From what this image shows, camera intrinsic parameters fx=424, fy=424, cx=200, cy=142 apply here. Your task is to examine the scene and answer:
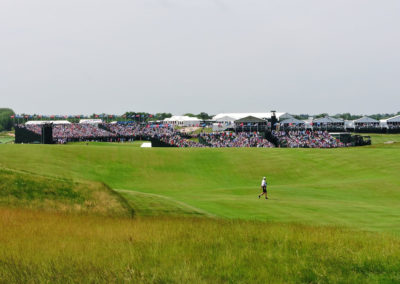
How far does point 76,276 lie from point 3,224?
5572mm

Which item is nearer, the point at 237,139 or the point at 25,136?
the point at 237,139

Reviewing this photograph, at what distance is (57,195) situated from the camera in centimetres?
2073

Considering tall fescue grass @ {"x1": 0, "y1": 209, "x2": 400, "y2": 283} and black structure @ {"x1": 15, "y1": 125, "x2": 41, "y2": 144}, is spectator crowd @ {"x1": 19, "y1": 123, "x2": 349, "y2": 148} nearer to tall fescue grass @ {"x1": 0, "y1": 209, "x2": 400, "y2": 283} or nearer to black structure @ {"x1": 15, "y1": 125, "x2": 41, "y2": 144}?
A: black structure @ {"x1": 15, "y1": 125, "x2": 41, "y2": 144}

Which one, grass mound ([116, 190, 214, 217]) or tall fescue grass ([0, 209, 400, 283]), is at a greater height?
tall fescue grass ([0, 209, 400, 283])

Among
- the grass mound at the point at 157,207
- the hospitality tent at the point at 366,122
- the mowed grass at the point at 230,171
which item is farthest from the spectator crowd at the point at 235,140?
the hospitality tent at the point at 366,122

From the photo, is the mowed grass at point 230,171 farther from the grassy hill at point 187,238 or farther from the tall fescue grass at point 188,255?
the tall fescue grass at point 188,255

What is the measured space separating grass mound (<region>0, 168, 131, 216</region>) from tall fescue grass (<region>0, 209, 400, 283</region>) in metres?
5.04

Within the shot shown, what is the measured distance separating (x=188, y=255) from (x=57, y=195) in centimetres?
1203

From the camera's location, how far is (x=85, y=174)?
146ft

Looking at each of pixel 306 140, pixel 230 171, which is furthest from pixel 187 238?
pixel 306 140

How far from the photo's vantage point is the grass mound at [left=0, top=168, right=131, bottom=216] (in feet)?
63.0

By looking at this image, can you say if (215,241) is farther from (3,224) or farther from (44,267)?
(3,224)

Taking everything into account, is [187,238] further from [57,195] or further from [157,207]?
[57,195]

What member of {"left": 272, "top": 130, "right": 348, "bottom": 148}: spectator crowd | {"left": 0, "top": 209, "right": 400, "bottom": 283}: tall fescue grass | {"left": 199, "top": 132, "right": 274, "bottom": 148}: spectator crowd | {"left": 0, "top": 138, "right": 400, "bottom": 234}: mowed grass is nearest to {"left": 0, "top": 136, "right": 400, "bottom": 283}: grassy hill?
{"left": 0, "top": 209, "right": 400, "bottom": 283}: tall fescue grass
